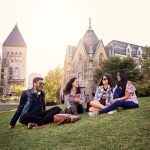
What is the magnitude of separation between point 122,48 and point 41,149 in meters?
55.4

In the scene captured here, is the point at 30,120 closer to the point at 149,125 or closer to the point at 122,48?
the point at 149,125

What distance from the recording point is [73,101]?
422 inches

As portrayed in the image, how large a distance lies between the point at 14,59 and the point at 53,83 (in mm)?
36061

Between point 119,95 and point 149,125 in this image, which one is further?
point 119,95

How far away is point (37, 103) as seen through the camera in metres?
9.51

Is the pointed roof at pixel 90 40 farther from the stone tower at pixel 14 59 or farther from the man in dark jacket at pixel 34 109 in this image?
the man in dark jacket at pixel 34 109

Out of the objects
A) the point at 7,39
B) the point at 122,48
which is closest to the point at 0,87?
the point at 7,39

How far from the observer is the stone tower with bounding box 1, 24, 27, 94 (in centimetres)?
9144

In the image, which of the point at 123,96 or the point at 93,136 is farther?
the point at 123,96

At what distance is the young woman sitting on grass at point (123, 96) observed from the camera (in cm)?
952

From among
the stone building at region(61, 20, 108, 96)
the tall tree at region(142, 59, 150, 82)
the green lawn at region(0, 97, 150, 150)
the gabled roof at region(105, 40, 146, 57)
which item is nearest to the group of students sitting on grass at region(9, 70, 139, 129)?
the green lawn at region(0, 97, 150, 150)

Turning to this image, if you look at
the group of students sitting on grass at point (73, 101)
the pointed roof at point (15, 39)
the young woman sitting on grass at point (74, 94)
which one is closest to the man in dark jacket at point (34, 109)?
the group of students sitting on grass at point (73, 101)

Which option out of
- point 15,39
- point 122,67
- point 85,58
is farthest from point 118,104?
point 15,39

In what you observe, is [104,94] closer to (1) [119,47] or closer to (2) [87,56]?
(2) [87,56]
